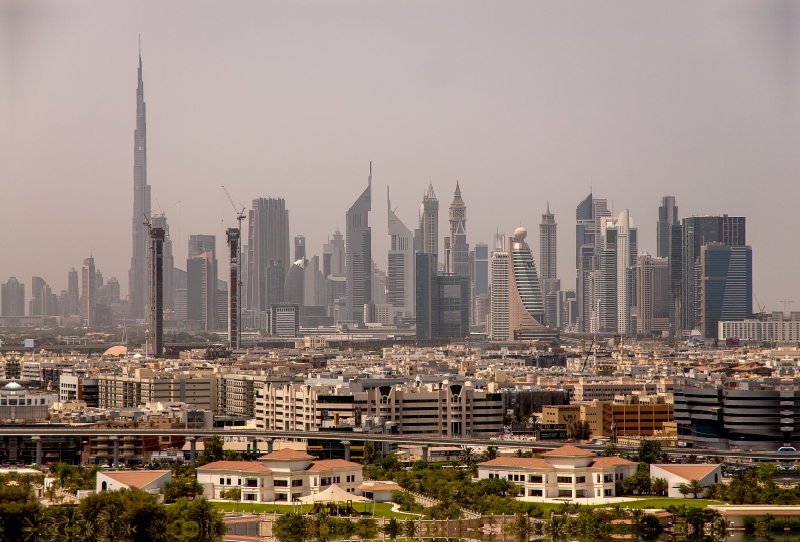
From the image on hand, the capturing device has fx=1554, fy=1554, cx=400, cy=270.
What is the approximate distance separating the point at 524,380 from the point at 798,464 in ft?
184

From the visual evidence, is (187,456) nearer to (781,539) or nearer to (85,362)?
(781,539)

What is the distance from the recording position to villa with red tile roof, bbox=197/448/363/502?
53312 mm

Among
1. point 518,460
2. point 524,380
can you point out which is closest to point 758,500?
point 518,460

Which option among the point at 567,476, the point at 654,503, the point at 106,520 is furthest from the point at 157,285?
the point at 106,520

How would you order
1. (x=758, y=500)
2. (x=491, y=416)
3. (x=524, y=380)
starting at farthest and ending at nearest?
1. (x=524, y=380)
2. (x=491, y=416)
3. (x=758, y=500)

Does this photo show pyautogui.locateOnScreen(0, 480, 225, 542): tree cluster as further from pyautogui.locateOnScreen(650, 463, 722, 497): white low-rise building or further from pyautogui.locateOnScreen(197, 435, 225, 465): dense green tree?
pyautogui.locateOnScreen(197, 435, 225, 465): dense green tree

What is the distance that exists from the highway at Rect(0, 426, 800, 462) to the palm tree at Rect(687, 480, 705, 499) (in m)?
13.3

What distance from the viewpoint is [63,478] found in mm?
56406

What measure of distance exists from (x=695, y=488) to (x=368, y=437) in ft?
62.1

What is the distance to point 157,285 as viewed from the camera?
163 meters

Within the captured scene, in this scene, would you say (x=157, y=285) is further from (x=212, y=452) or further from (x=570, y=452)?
(x=570, y=452)

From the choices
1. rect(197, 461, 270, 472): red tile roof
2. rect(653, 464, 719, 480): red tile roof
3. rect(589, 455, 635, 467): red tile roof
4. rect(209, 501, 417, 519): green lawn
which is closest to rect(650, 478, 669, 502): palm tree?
rect(653, 464, 719, 480): red tile roof

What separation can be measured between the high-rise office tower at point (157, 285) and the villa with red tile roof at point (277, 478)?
104m

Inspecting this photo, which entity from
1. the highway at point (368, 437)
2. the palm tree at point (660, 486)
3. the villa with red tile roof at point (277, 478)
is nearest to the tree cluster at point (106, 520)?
the villa with red tile roof at point (277, 478)
